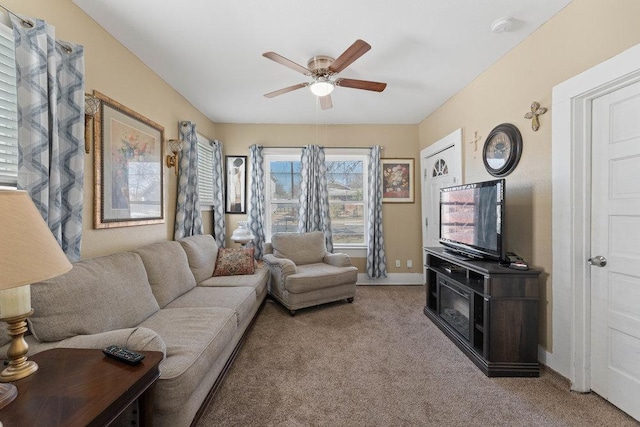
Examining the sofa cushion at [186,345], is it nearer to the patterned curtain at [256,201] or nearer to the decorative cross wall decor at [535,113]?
the patterned curtain at [256,201]

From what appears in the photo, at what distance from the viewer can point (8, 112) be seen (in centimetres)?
142

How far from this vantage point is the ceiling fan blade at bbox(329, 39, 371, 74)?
1.83 meters

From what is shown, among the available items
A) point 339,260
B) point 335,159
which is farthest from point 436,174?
point 339,260

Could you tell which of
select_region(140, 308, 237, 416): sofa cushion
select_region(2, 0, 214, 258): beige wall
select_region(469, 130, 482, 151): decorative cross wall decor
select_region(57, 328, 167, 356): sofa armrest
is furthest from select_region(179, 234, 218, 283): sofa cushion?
select_region(469, 130, 482, 151): decorative cross wall decor

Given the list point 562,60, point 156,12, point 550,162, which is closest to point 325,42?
point 156,12

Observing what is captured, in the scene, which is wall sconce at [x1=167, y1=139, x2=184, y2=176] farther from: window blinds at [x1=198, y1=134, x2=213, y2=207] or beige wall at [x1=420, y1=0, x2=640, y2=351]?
beige wall at [x1=420, y1=0, x2=640, y2=351]

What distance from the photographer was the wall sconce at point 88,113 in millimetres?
1823

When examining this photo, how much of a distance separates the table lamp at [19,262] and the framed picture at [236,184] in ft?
10.9

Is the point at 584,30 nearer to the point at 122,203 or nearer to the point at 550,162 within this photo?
the point at 550,162

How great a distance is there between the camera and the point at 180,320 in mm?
1834

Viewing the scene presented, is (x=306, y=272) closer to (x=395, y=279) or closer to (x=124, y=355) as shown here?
(x=395, y=279)

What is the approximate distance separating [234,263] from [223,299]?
0.87m

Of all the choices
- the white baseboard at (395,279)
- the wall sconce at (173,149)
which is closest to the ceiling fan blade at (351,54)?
the wall sconce at (173,149)

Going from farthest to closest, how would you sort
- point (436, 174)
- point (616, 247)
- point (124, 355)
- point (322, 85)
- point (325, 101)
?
1. point (436, 174)
2. point (325, 101)
3. point (322, 85)
4. point (616, 247)
5. point (124, 355)
